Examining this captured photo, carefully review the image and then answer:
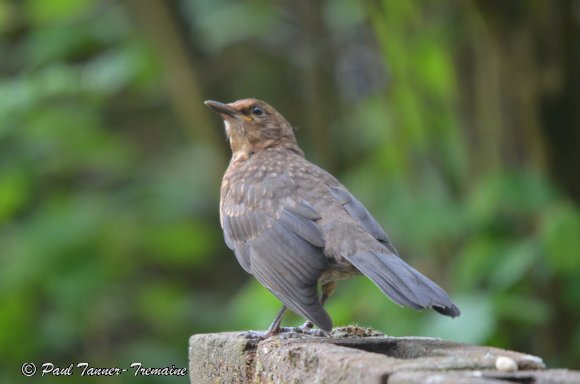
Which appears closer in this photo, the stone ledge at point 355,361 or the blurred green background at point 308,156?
the stone ledge at point 355,361

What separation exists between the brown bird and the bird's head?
2 centimetres

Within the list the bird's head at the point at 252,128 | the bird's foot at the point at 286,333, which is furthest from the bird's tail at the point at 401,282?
the bird's head at the point at 252,128

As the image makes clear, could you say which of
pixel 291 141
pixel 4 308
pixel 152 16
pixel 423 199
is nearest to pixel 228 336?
pixel 291 141

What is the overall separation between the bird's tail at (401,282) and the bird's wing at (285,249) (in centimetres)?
21

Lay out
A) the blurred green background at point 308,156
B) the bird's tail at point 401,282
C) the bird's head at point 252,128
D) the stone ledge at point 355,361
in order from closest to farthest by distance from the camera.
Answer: the stone ledge at point 355,361 < the bird's tail at point 401,282 < the bird's head at point 252,128 < the blurred green background at point 308,156

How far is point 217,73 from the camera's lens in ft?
30.2

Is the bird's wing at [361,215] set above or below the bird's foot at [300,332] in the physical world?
above

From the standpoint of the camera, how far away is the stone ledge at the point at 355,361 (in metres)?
2.79

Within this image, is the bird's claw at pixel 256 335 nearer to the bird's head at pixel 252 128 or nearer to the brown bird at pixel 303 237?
the brown bird at pixel 303 237

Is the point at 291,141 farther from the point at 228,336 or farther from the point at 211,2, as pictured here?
the point at 211,2

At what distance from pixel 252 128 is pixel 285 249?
1.44m

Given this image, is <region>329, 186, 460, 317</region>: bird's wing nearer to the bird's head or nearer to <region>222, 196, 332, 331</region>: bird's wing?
<region>222, 196, 332, 331</region>: bird's wing

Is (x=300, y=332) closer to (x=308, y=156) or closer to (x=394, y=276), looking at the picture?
(x=394, y=276)

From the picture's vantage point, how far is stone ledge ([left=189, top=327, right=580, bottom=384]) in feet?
9.14
